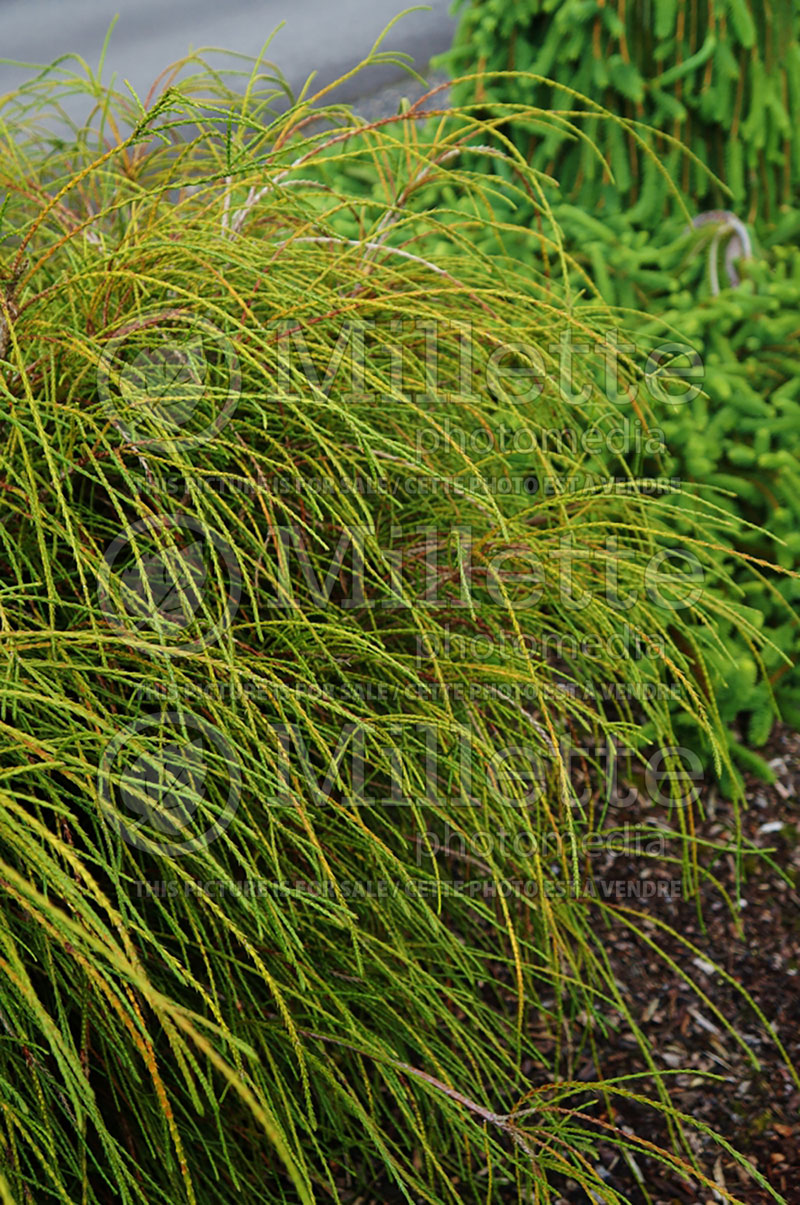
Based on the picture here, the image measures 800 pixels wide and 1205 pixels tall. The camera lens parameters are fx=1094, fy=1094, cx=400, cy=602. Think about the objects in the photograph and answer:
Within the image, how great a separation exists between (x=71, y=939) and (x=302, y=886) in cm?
46

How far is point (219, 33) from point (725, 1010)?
5.28 meters

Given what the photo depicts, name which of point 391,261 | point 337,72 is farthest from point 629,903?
point 337,72

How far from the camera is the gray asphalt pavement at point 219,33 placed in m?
5.20

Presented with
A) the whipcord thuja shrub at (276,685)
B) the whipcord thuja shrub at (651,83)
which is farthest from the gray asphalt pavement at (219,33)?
the whipcord thuja shrub at (276,685)

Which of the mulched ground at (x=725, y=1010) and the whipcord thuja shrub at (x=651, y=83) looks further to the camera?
the whipcord thuja shrub at (x=651, y=83)

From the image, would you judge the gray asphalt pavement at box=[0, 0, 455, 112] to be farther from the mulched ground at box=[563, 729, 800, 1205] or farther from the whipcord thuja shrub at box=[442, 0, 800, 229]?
the mulched ground at box=[563, 729, 800, 1205]

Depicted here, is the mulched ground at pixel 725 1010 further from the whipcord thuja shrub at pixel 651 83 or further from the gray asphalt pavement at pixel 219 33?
the gray asphalt pavement at pixel 219 33

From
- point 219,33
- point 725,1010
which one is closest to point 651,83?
point 725,1010

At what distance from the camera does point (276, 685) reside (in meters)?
0.94

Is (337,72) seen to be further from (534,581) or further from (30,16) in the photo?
(534,581)

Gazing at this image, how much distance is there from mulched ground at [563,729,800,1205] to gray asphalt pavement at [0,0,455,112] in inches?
166

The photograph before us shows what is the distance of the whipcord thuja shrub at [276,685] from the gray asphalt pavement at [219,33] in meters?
4.18

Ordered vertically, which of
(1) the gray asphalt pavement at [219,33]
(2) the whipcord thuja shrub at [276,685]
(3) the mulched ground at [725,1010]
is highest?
(1) the gray asphalt pavement at [219,33]

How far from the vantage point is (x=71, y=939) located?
0.78 m
